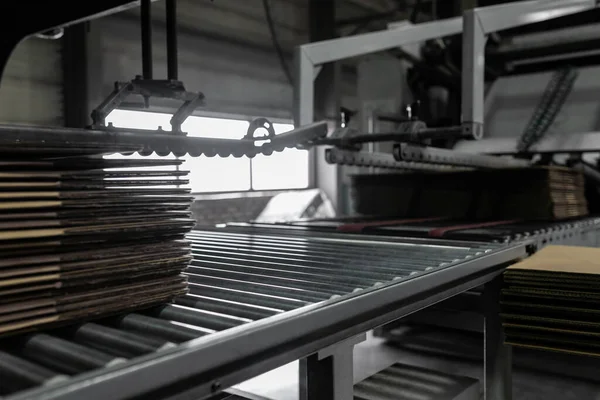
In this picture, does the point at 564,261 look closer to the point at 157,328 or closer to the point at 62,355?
the point at 157,328

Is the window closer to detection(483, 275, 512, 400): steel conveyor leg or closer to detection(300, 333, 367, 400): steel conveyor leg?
detection(483, 275, 512, 400): steel conveyor leg

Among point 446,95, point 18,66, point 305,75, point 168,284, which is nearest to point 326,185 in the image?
point 446,95

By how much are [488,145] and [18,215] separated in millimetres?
3290

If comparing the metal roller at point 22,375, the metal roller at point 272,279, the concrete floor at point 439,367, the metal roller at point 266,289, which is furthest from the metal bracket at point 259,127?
the concrete floor at point 439,367

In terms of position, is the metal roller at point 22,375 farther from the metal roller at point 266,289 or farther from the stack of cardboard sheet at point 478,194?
the stack of cardboard sheet at point 478,194

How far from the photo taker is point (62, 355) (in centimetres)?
80

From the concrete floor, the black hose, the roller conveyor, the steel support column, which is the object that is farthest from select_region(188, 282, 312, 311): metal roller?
the steel support column

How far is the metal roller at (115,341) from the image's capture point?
83 centimetres

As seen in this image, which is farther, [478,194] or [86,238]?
[478,194]

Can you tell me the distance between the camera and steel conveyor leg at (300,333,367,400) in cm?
108

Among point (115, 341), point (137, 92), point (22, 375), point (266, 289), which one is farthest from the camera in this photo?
point (137, 92)

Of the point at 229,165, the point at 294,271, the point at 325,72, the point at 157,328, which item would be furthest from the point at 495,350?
the point at 325,72

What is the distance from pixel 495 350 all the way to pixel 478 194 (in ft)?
4.90

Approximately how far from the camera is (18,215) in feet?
2.87
